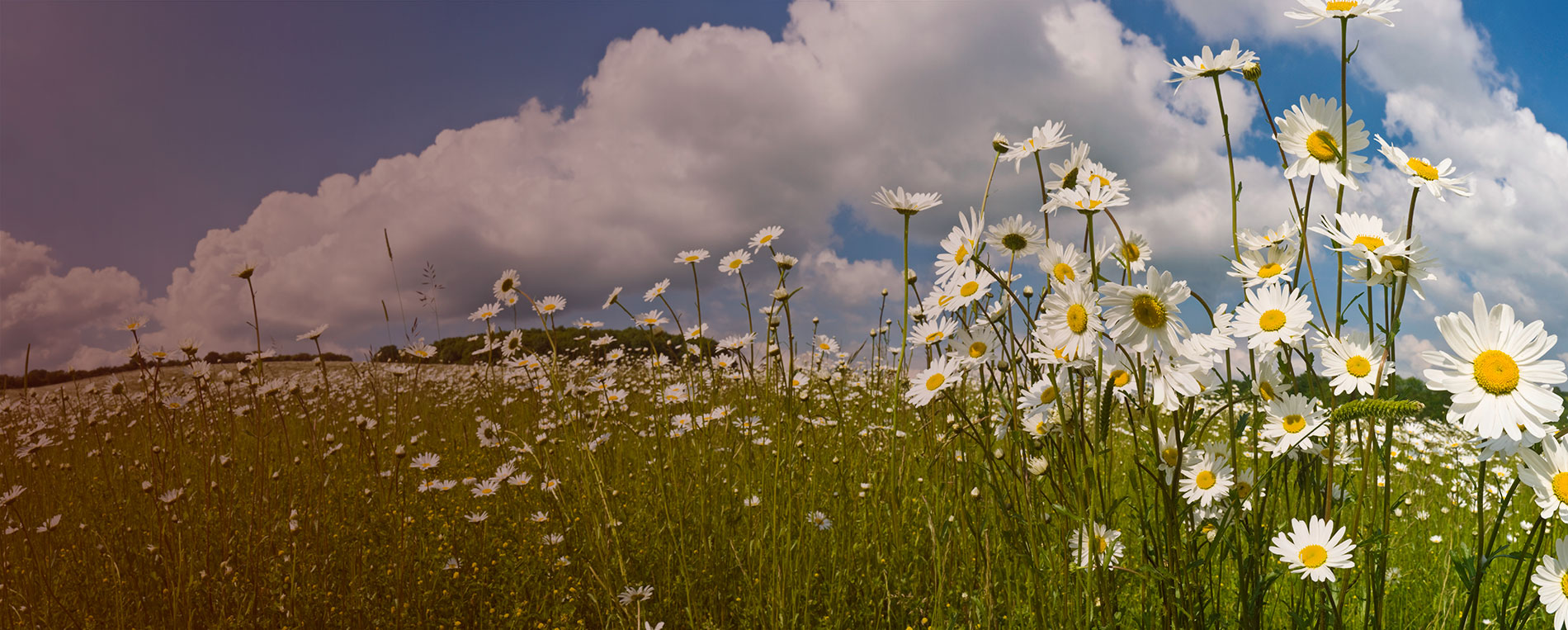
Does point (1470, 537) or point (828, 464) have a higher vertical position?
point (828, 464)

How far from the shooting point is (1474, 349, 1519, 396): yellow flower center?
1.09 m

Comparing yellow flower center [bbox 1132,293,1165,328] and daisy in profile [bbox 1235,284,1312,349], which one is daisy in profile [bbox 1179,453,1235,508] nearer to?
daisy in profile [bbox 1235,284,1312,349]

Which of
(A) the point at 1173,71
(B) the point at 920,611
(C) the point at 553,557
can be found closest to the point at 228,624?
(C) the point at 553,557

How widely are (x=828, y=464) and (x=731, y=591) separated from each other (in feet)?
3.01

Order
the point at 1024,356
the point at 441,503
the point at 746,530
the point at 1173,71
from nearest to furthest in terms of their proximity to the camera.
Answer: the point at 1173,71, the point at 1024,356, the point at 746,530, the point at 441,503

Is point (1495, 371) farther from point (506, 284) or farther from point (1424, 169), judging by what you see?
point (506, 284)

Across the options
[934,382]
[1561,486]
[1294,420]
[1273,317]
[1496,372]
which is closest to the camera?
[1496,372]

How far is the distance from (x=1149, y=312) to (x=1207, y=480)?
2.16 feet

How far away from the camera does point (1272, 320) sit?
1322mm

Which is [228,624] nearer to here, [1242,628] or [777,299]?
[777,299]

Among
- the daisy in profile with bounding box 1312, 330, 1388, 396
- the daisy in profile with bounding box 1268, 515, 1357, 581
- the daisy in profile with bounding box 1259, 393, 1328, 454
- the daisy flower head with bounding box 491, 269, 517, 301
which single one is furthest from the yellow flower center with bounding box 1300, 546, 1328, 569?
the daisy flower head with bounding box 491, 269, 517, 301

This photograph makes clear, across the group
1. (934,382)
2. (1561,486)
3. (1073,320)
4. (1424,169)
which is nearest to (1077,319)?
(1073,320)

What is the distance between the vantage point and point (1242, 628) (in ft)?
4.52

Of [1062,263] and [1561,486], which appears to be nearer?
[1561,486]
